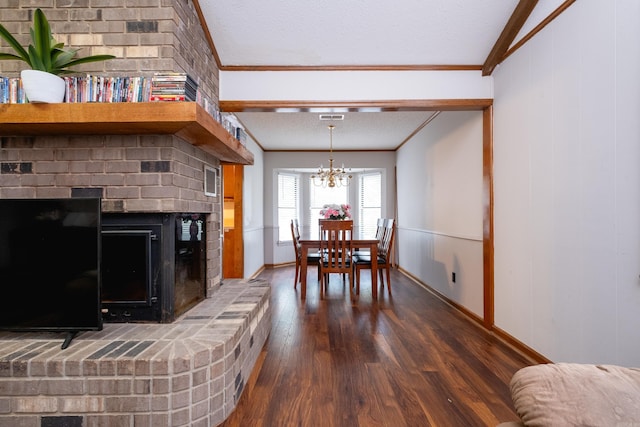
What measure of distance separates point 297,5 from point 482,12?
135cm

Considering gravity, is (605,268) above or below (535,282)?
above

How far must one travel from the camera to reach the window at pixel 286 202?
251 inches

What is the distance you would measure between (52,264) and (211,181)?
127 centimetres

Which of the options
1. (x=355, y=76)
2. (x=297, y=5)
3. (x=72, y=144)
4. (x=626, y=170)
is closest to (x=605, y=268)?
(x=626, y=170)

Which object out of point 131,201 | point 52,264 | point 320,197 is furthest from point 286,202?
point 52,264

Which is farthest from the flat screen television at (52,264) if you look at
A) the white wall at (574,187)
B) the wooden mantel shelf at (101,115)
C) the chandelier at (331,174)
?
the chandelier at (331,174)

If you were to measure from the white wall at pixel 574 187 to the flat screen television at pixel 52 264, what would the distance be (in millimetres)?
2592

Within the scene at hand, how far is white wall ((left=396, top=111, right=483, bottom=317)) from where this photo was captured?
9.96 ft

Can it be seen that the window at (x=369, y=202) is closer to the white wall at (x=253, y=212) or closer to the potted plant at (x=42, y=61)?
the white wall at (x=253, y=212)

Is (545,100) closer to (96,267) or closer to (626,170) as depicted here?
(626,170)

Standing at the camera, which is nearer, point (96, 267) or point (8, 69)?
point (96, 267)

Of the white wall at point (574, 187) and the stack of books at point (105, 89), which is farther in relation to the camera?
the stack of books at point (105, 89)

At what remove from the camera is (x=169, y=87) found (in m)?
1.77

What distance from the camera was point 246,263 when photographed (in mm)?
4691
